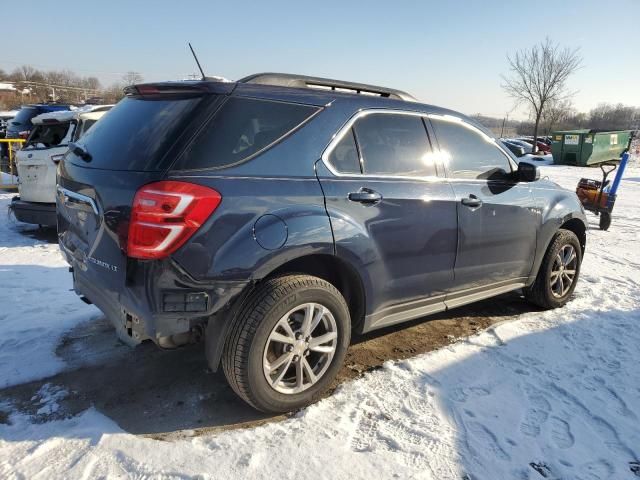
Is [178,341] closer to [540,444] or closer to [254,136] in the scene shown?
[254,136]

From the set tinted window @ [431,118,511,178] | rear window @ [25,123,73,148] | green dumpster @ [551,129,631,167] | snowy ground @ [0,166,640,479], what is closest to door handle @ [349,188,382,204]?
tinted window @ [431,118,511,178]

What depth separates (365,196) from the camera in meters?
2.89

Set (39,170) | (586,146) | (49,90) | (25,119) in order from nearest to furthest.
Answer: (39,170) → (25,119) → (586,146) → (49,90)

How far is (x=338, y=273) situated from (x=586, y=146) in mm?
27392

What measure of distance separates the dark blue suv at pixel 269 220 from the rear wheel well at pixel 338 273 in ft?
0.04

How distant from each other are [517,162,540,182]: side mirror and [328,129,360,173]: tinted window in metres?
1.70

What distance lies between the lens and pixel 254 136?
8.52 feet

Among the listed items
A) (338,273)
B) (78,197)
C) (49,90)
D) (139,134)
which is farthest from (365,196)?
(49,90)

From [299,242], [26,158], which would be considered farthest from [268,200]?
[26,158]

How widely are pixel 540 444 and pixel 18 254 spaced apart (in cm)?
610

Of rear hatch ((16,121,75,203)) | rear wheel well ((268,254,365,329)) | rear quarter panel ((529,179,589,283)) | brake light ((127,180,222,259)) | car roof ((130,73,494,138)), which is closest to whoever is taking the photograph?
brake light ((127,180,222,259))

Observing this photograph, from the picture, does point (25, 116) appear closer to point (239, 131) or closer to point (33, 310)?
point (33, 310)

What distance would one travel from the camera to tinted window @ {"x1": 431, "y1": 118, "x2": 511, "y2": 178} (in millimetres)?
3543

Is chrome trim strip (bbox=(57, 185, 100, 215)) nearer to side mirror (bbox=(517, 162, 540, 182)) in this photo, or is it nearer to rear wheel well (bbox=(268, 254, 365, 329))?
rear wheel well (bbox=(268, 254, 365, 329))
